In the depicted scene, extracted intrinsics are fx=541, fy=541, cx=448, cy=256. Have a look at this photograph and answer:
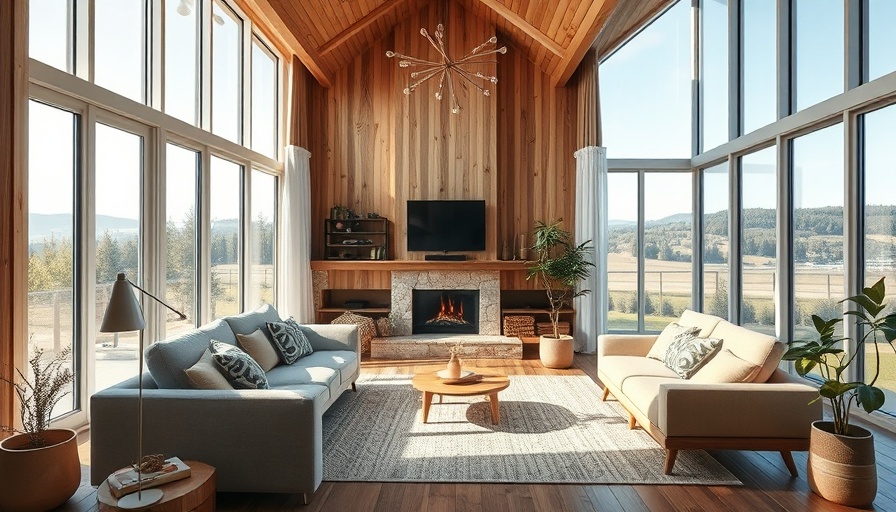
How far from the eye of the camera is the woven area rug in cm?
318

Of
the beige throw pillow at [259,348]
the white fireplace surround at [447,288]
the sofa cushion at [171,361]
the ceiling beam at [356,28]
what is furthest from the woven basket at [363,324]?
the sofa cushion at [171,361]

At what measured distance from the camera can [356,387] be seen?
5.18 meters

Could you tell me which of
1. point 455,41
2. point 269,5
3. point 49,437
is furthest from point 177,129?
point 455,41

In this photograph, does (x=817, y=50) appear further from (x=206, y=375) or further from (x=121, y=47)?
(x=121, y=47)

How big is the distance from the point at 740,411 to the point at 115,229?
4395 mm

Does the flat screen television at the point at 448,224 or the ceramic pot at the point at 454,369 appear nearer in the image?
the ceramic pot at the point at 454,369

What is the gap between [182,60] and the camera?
15.7ft

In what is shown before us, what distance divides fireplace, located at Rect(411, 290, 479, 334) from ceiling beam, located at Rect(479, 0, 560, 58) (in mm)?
3180

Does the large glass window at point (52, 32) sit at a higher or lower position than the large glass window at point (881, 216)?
higher

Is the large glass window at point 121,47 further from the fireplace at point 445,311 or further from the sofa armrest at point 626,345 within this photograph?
the sofa armrest at point 626,345

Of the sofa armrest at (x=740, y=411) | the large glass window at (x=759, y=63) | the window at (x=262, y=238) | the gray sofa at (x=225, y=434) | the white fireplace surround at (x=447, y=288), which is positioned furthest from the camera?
the white fireplace surround at (x=447, y=288)

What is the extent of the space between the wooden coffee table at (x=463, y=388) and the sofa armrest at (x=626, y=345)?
3.65 feet

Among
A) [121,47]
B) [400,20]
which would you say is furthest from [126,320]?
[400,20]

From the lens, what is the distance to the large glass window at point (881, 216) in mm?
3918
